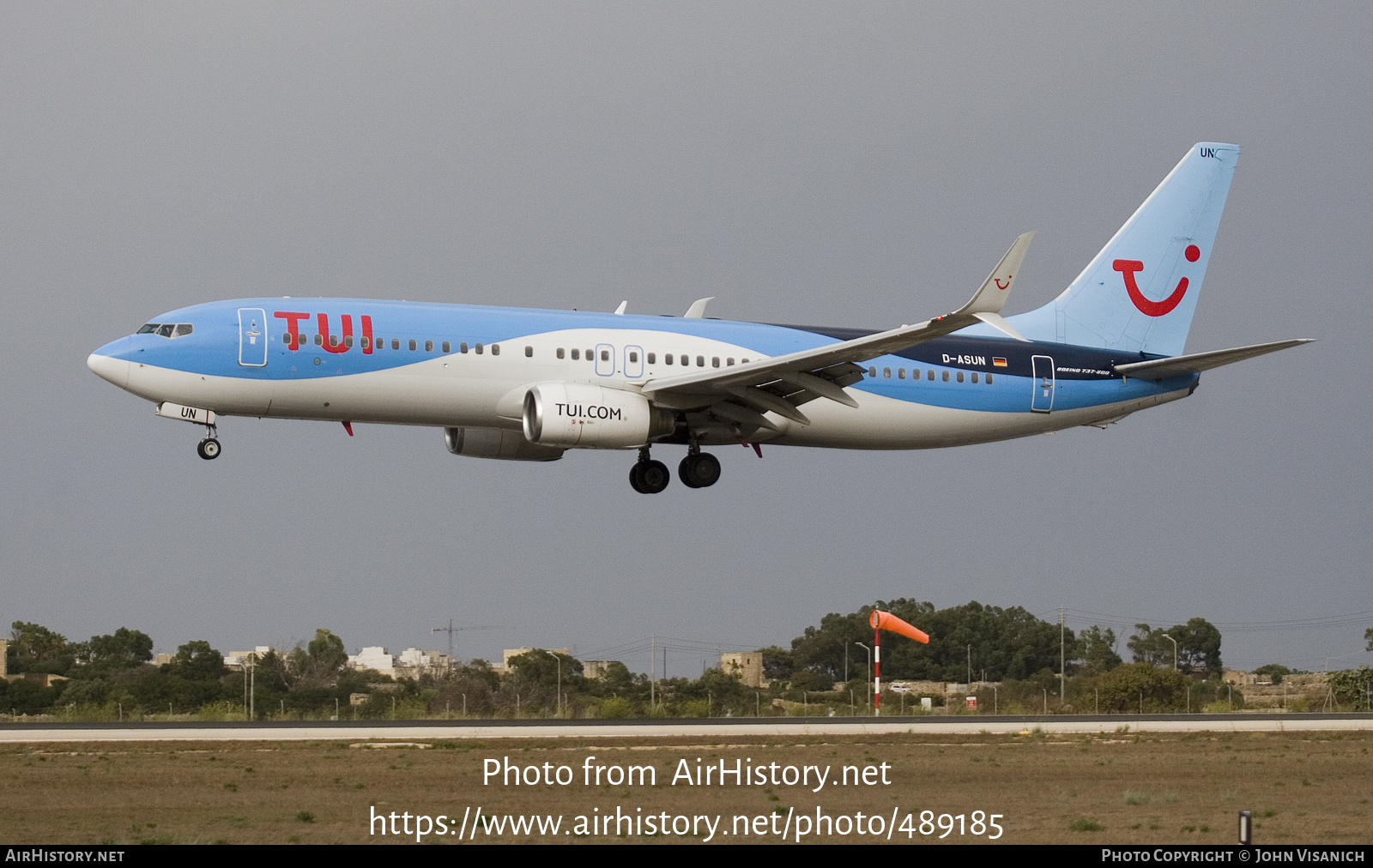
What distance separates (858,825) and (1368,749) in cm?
1602

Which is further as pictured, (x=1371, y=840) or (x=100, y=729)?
(x=100, y=729)

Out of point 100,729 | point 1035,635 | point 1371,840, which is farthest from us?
point 1035,635

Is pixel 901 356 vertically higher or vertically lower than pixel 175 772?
higher

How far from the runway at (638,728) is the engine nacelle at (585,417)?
21.3ft

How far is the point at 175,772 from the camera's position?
26.6 metres

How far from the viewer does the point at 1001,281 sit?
34.6 meters

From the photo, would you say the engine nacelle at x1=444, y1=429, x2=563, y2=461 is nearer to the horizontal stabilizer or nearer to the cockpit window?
the cockpit window

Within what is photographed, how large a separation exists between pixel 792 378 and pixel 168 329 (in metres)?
14.3

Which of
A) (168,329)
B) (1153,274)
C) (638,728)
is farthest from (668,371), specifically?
(1153,274)

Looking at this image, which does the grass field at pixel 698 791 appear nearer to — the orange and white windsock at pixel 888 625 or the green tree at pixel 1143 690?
the orange and white windsock at pixel 888 625

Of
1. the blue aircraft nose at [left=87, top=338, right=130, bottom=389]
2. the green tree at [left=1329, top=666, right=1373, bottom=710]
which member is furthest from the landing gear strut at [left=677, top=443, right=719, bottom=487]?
the green tree at [left=1329, top=666, right=1373, bottom=710]

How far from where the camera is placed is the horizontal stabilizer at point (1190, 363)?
4122cm
